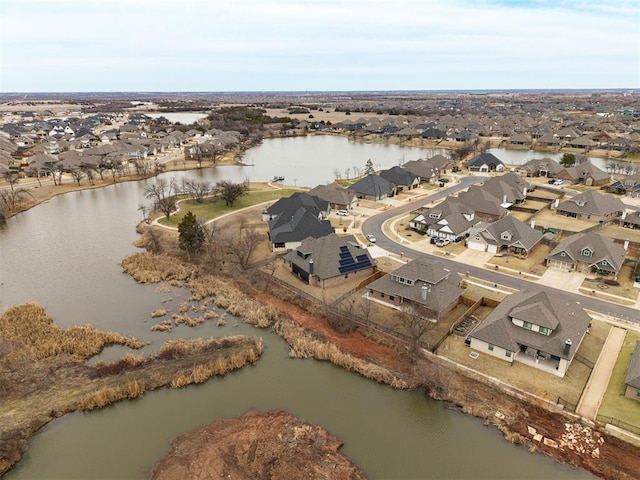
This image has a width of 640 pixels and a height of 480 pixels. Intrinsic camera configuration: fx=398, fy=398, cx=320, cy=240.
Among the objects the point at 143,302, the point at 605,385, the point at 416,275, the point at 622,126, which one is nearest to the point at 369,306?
the point at 416,275

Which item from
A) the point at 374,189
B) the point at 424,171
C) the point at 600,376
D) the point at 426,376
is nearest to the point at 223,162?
the point at 374,189

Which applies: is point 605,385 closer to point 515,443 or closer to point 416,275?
point 515,443

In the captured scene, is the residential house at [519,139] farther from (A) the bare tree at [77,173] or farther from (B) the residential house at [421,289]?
(A) the bare tree at [77,173]

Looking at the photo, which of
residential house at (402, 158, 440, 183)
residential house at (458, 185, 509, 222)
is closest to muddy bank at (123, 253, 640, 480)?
residential house at (458, 185, 509, 222)

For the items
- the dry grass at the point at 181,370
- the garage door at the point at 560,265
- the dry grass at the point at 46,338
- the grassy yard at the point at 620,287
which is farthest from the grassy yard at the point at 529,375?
the dry grass at the point at 46,338

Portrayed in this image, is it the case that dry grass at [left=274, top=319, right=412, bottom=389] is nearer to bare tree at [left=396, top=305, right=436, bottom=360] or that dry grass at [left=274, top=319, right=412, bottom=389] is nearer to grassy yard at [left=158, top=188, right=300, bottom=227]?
bare tree at [left=396, top=305, right=436, bottom=360]

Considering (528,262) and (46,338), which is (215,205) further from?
(528,262)
